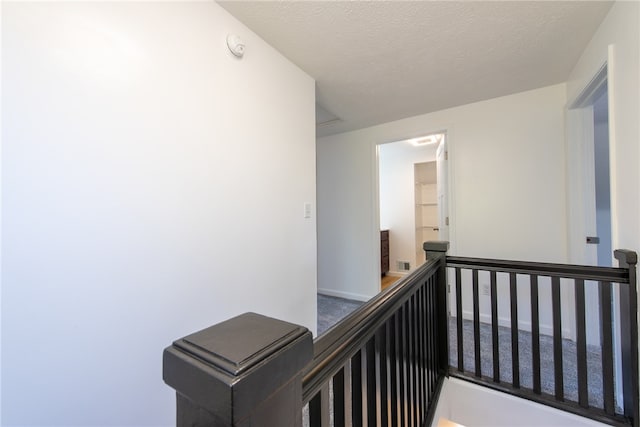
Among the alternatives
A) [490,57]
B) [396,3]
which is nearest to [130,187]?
[396,3]

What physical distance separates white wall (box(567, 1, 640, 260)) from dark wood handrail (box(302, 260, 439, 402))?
4.28 ft

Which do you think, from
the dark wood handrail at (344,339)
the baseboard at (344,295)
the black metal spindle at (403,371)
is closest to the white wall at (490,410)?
the black metal spindle at (403,371)

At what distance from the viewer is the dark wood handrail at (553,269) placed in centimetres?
130

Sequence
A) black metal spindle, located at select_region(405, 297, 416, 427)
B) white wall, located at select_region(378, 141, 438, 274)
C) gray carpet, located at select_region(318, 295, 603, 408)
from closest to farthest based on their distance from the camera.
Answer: black metal spindle, located at select_region(405, 297, 416, 427) → gray carpet, located at select_region(318, 295, 603, 408) → white wall, located at select_region(378, 141, 438, 274)

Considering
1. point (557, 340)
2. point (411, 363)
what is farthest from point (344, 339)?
point (557, 340)

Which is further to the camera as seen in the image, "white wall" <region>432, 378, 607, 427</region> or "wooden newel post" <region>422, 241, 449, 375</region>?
"wooden newel post" <region>422, 241, 449, 375</region>

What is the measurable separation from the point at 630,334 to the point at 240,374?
6.16 feet

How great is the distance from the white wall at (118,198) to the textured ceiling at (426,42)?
1.10 ft

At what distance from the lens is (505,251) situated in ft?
7.92

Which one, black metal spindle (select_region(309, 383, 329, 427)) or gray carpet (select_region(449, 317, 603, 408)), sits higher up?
black metal spindle (select_region(309, 383, 329, 427))

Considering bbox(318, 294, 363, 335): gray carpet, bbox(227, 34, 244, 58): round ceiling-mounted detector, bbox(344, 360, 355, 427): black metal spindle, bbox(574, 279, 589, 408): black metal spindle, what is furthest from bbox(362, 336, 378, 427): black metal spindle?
bbox(318, 294, 363, 335): gray carpet

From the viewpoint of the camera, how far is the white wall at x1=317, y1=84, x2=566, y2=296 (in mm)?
2229

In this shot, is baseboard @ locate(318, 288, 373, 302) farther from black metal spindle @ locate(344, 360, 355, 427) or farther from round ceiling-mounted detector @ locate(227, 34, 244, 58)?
round ceiling-mounted detector @ locate(227, 34, 244, 58)

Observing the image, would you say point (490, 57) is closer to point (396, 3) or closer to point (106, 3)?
point (396, 3)
